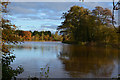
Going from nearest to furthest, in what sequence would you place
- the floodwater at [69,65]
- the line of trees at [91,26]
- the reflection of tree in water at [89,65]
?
the floodwater at [69,65] → the reflection of tree in water at [89,65] → the line of trees at [91,26]

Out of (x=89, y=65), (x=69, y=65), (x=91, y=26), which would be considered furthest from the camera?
(x=91, y=26)

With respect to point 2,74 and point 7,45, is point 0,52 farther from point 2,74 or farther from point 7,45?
point 2,74

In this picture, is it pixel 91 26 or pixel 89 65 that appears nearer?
pixel 89 65

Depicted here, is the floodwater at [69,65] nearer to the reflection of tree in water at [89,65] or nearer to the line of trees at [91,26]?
the reflection of tree in water at [89,65]

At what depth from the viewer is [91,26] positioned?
28.8 meters

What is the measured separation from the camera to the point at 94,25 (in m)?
28.8

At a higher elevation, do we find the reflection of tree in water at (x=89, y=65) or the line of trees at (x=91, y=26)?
the line of trees at (x=91, y=26)

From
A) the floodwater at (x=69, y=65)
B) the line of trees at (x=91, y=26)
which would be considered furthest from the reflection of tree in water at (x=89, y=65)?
the line of trees at (x=91, y=26)

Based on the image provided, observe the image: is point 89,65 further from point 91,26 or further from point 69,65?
point 91,26

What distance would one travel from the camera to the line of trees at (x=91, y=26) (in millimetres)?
26875

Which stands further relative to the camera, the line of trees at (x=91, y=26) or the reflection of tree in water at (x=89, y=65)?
the line of trees at (x=91, y=26)

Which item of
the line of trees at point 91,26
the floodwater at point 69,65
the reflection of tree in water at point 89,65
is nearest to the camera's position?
the floodwater at point 69,65

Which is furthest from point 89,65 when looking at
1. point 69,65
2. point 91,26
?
point 91,26

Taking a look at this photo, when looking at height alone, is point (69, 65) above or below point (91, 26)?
below
